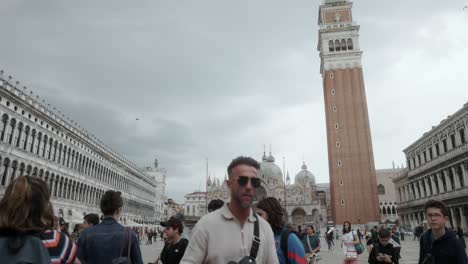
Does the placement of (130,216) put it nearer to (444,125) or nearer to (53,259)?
(444,125)

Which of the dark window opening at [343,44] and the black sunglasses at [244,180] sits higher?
the dark window opening at [343,44]

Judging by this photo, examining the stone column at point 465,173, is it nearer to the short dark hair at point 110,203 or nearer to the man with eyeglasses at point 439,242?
the man with eyeglasses at point 439,242

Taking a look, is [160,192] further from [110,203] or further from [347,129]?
[110,203]

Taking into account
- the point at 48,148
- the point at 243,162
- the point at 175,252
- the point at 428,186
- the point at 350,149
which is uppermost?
the point at 350,149

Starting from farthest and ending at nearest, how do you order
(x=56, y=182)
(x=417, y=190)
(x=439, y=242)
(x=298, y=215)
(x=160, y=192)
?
(x=160, y=192), (x=298, y=215), (x=417, y=190), (x=56, y=182), (x=439, y=242)

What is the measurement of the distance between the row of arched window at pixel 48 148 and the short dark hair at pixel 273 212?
2637 centimetres

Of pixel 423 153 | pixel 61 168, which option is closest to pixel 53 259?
pixel 61 168

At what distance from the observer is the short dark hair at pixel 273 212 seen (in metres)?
3.65

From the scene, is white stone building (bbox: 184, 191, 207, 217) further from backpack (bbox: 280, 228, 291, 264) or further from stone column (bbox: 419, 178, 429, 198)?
backpack (bbox: 280, 228, 291, 264)

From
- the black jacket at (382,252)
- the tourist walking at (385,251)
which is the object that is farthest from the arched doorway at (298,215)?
the tourist walking at (385,251)

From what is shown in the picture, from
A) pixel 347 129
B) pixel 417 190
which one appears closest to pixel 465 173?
pixel 417 190

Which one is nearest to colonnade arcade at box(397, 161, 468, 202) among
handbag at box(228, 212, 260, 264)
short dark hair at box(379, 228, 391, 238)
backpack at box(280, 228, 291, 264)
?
short dark hair at box(379, 228, 391, 238)

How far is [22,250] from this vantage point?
1954 millimetres

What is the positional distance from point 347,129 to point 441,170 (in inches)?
537
